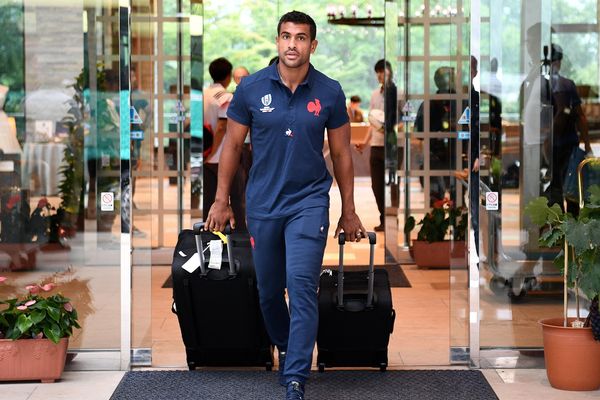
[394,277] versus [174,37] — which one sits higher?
[174,37]

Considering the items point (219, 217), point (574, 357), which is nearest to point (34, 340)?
point (219, 217)

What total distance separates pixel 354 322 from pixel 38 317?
1.34 m

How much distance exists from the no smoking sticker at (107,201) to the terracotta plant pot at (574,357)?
6.65ft

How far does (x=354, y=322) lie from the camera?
558 cm

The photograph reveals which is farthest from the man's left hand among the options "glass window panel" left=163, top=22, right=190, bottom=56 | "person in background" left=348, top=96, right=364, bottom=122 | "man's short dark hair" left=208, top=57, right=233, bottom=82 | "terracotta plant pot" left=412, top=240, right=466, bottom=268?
"person in background" left=348, top=96, right=364, bottom=122

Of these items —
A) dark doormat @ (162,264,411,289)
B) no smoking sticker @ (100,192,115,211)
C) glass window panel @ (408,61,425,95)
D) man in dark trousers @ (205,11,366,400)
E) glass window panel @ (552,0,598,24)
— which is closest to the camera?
man in dark trousers @ (205,11,366,400)

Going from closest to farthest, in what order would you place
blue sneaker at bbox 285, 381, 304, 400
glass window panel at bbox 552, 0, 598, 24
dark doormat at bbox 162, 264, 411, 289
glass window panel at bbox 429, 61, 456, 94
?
blue sneaker at bbox 285, 381, 304, 400, glass window panel at bbox 552, 0, 598, 24, dark doormat at bbox 162, 264, 411, 289, glass window panel at bbox 429, 61, 456, 94

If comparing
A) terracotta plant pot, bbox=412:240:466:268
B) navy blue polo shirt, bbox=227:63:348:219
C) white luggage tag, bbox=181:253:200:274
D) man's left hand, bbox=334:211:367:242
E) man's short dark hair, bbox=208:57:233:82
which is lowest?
terracotta plant pot, bbox=412:240:466:268

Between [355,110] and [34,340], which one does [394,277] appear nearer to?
[34,340]

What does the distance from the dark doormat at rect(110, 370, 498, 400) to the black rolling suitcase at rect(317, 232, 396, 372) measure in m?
0.08

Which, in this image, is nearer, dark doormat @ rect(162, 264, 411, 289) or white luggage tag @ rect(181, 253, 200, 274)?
white luggage tag @ rect(181, 253, 200, 274)

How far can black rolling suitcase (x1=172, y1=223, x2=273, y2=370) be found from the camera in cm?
555

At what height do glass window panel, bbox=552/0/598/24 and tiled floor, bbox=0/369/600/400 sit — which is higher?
glass window panel, bbox=552/0/598/24

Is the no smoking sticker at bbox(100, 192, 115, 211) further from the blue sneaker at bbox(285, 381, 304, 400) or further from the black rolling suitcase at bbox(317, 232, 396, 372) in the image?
the blue sneaker at bbox(285, 381, 304, 400)
